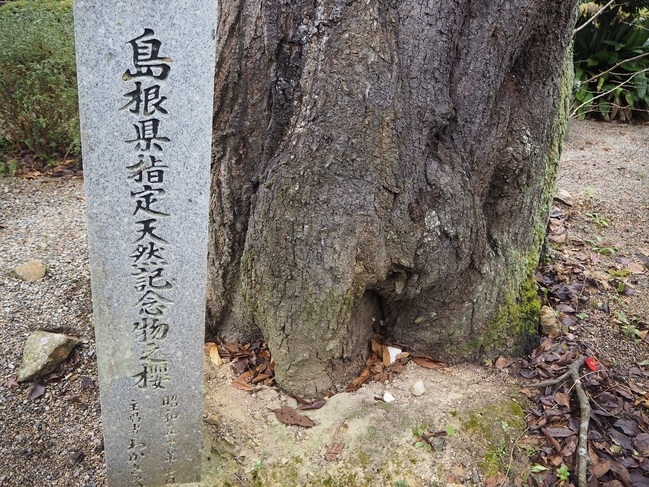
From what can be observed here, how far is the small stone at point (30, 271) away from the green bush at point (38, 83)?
217 cm

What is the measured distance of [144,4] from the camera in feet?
4.87

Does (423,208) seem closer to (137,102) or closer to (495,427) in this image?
(495,427)

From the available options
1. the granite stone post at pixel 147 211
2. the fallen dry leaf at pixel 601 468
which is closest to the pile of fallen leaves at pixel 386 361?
the fallen dry leaf at pixel 601 468

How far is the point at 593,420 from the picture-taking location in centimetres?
254

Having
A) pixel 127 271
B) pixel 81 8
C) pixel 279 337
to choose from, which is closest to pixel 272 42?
pixel 81 8

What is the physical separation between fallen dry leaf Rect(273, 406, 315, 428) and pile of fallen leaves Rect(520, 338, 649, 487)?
1.07 m

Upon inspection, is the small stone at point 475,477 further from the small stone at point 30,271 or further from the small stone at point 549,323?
the small stone at point 30,271

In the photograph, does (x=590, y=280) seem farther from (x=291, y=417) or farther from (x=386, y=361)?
(x=291, y=417)

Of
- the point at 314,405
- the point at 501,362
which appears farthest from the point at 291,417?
the point at 501,362

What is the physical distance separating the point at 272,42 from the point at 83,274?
224cm

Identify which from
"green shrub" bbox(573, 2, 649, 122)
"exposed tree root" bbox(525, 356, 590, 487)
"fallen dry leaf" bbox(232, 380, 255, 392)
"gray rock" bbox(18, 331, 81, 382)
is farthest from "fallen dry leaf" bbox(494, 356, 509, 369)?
"green shrub" bbox(573, 2, 649, 122)

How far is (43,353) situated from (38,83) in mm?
3293

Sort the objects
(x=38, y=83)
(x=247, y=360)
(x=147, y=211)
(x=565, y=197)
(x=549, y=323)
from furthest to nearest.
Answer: (x=38, y=83)
(x=565, y=197)
(x=549, y=323)
(x=247, y=360)
(x=147, y=211)

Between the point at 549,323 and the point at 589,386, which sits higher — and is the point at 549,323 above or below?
above
